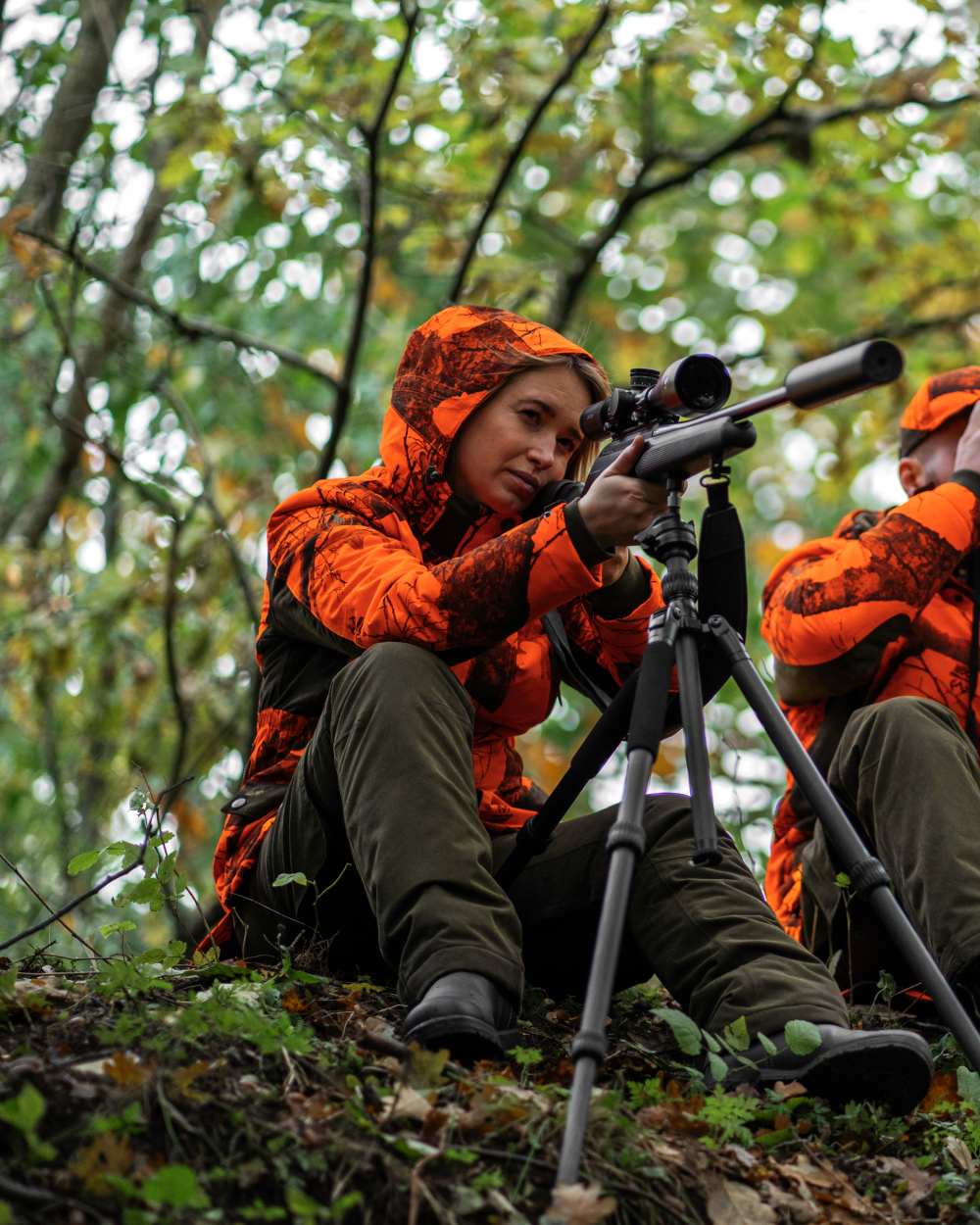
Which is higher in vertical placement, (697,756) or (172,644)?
(697,756)

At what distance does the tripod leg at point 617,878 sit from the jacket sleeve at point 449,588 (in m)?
0.38

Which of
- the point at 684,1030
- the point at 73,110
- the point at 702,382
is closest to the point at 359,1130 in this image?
the point at 684,1030

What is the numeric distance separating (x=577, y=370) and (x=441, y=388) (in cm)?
38

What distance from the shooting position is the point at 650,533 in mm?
2887

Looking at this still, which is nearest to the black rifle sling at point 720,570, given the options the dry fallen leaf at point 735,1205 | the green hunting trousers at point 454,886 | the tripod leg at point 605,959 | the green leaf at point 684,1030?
the tripod leg at point 605,959

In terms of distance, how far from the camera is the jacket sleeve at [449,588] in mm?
3088

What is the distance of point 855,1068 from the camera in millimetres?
2764

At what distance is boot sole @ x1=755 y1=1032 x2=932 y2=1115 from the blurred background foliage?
2.62 m

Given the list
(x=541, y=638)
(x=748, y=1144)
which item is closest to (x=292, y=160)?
(x=541, y=638)

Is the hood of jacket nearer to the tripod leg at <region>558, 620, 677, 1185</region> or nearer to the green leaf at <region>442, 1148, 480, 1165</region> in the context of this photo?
the tripod leg at <region>558, 620, 677, 1185</region>

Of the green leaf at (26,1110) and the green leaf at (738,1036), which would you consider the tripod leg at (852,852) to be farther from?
the green leaf at (26,1110)

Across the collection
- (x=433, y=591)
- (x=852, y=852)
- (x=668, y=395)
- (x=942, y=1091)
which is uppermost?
(x=668, y=395)

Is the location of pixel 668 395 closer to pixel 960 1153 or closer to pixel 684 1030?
pixel 684 1030

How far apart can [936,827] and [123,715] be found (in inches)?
238
